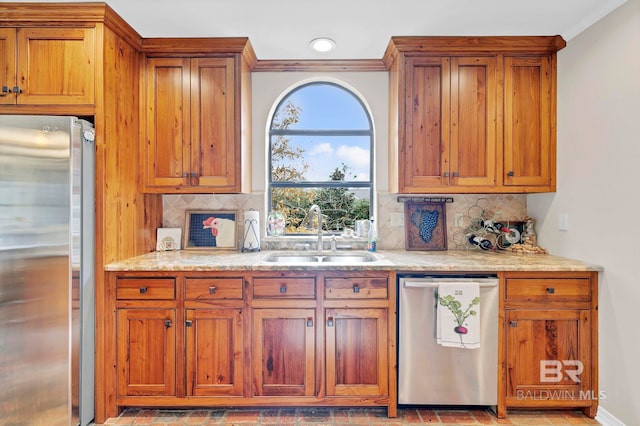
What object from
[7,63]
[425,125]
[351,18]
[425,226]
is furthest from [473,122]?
[7,63]

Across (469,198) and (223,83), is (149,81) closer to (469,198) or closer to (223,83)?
(223,83)

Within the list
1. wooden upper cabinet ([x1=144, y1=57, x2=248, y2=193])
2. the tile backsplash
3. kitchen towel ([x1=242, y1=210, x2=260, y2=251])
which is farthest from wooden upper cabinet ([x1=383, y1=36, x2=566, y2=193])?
wooden upper cabinet ([x1=144, y1=57, x2=248, y2=193])

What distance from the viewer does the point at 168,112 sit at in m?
2.73

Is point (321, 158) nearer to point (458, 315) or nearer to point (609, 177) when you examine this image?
point (458, 315)

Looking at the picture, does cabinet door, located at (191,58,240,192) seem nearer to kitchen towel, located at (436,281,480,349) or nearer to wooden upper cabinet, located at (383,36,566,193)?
wooden upper cabinet, located at (383,36,566,193)

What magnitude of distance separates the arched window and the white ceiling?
22.7 inches

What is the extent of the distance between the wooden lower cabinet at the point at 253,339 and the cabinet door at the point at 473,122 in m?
1.03

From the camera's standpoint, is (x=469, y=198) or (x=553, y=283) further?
(x=469, y=198)

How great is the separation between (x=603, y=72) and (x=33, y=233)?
11.3ft

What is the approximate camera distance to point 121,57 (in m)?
2.47

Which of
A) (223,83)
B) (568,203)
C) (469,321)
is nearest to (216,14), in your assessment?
(223,83)

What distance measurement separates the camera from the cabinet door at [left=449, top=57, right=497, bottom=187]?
2.70 meters

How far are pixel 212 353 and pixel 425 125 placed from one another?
7.03ft

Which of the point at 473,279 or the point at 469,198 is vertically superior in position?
the point at 469,198
